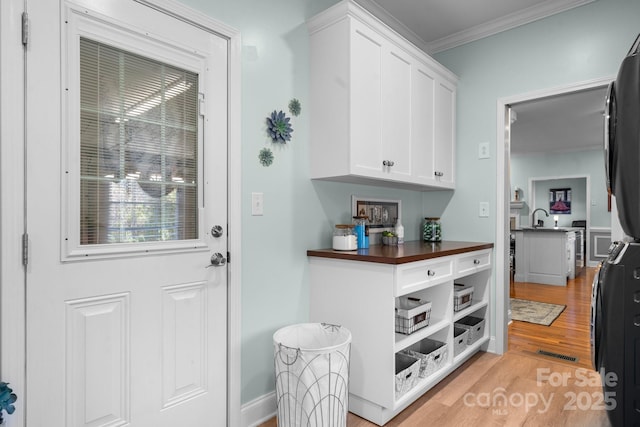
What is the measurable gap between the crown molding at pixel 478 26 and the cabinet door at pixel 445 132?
17.7 inches

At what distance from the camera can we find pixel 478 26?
294cm

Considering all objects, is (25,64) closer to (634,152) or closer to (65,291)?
(65,291)

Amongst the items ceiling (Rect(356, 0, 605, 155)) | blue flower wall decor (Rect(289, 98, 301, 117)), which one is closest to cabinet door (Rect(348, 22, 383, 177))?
blue flower wall decor (Rect(289, 98, 301, 117))

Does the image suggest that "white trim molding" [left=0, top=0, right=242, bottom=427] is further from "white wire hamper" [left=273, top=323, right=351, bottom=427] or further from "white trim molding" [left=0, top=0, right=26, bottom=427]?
"white wire hamper" [left=273, top=323, right=351, bottom=427]

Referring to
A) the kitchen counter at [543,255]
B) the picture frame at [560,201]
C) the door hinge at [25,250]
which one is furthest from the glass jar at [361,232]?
the picture frame at [560,201]

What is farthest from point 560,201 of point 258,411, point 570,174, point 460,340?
point 258,411

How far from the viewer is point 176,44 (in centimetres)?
162

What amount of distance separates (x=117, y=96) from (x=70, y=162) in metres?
0.32

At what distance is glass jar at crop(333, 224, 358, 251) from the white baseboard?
34.6 inches

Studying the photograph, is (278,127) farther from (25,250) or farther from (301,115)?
(25,250)

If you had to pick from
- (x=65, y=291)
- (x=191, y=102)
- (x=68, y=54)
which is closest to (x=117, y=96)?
(x=68, y=54)

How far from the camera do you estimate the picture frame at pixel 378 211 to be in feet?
8.45

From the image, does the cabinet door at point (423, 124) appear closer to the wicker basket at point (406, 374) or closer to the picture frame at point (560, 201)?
the wicker basket at point (406, 374)

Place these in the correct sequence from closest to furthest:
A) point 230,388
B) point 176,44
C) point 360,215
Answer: point 176,44
point 230,388
point 360,215
